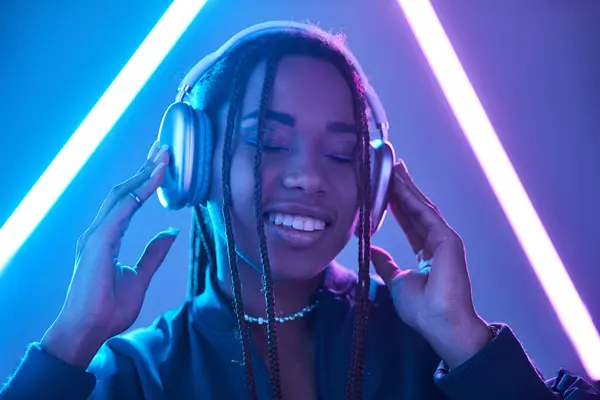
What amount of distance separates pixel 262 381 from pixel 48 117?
0.76 metres

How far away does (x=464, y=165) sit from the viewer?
4.15 ft

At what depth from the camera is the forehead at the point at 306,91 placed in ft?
2.51

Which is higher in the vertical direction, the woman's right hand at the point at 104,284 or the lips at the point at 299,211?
the lips at the point at 299,211

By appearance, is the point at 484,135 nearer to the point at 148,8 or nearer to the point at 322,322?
the point at 322,322

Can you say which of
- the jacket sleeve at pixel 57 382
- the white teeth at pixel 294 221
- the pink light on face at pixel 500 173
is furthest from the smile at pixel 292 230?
the pink light on face at pixel 500 173

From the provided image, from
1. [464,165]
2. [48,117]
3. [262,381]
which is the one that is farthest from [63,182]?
[464,165]

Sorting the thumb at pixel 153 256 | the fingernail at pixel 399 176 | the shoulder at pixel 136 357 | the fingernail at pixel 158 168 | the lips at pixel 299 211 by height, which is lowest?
the shoulder at pixel 136 357

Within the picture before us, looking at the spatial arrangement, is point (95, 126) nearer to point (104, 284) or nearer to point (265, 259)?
Answer: point (104, 284)

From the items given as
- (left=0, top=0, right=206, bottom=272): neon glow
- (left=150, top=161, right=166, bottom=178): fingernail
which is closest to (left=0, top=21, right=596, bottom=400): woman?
(left=150, top=161, right=166, bottom=178): fingernail

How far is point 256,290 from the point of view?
83cm

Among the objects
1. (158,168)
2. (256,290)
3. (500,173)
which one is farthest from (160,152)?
(500,173)

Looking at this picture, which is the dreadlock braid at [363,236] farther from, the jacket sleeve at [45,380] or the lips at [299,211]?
the jacket sleeve at [45,380]

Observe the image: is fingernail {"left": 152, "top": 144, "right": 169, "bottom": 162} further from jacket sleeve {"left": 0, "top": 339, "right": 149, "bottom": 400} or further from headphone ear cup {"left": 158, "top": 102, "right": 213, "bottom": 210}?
jacket sleeve {"left": 0, "top": 339, "right": 149, "bottom": 400}

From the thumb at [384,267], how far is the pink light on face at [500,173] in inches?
19.1
